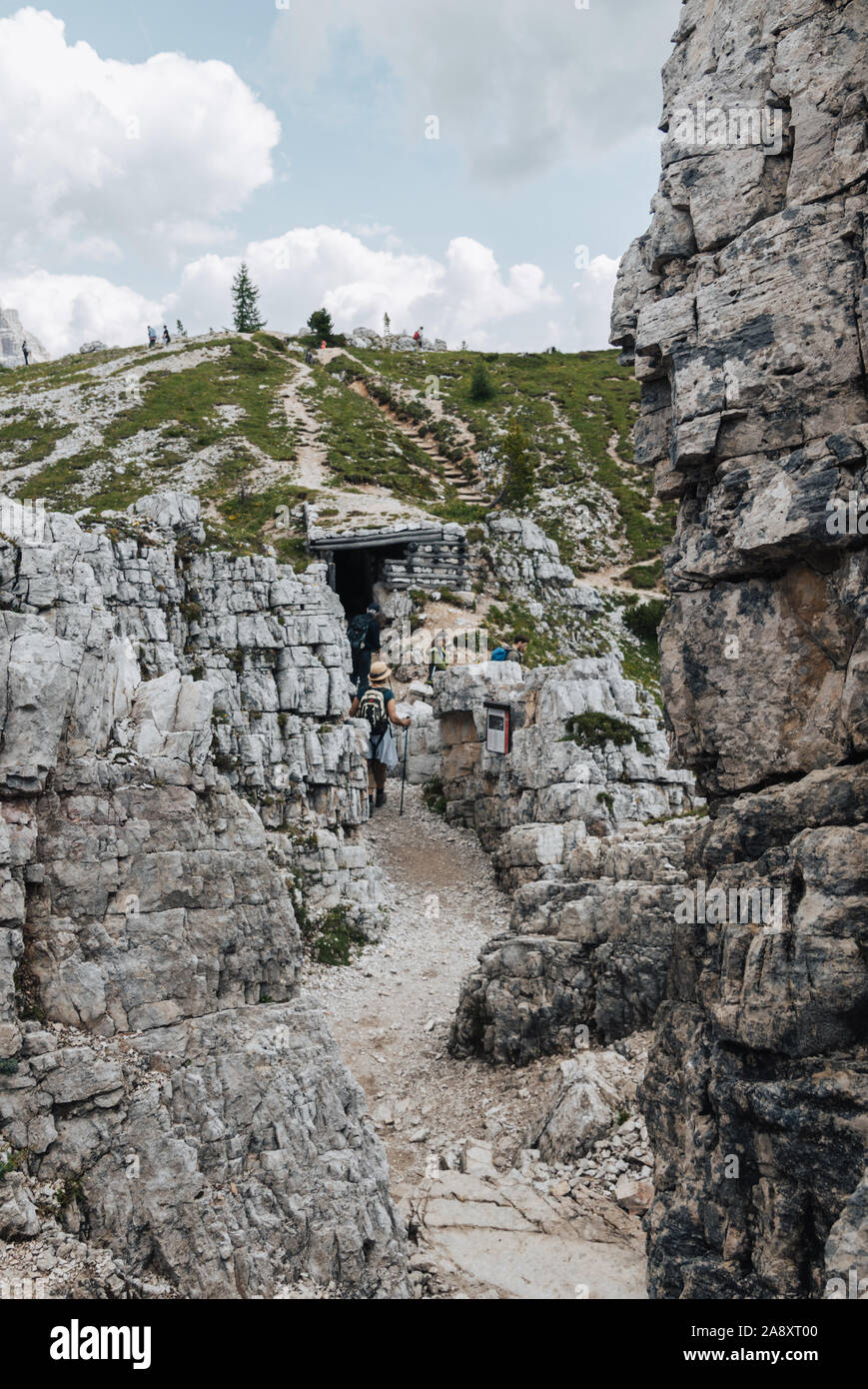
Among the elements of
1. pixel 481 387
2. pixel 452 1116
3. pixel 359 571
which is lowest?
pixel 452 1116

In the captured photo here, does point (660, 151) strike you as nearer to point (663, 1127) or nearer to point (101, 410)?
point (663, 1127)

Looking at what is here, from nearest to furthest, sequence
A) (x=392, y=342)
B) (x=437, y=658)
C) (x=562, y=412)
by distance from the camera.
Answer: (x=437, y=658) → (x=562, y=412) → (x=392, y=342)

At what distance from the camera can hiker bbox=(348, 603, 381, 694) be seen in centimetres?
4697

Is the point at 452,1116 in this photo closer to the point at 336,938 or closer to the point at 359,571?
the point at 336,938

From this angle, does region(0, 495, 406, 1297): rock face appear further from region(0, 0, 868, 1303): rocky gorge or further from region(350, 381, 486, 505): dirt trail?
region(350, 381, 486, 505): dirt trail

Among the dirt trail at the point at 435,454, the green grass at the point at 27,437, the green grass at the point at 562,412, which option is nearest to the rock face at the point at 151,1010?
the green grass at the point at 562,412

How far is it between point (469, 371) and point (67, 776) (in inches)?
3716

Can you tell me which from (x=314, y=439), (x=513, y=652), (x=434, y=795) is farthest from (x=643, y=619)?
(x=314, y=439)

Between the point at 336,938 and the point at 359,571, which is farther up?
the point at 359,571

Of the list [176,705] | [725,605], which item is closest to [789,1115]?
[725,605]

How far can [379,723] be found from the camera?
129 feet

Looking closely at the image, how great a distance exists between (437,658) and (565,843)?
16.1m

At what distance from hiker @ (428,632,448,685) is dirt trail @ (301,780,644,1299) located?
454 inches

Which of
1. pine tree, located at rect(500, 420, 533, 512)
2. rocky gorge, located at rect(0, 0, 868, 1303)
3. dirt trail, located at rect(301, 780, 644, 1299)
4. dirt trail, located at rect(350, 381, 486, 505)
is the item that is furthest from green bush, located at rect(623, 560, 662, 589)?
rocky gorge, located at rect(0, 0, 868, 1303)
